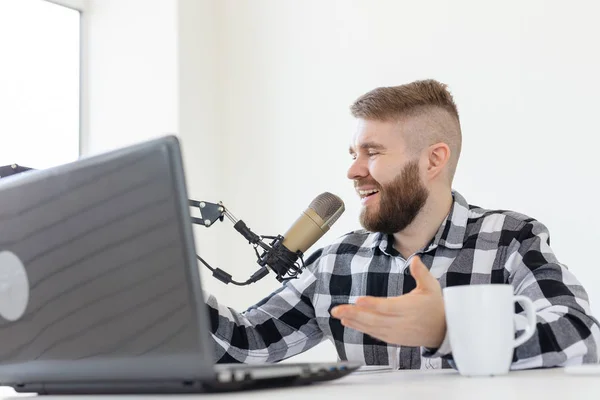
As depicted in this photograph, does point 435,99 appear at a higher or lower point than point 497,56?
lower

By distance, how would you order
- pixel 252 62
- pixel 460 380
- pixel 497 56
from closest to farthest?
pixel 460 380 → pixel 497 56 → pixel 252 62

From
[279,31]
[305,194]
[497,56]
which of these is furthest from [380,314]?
[279,31]

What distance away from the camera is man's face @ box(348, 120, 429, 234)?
1.91 m

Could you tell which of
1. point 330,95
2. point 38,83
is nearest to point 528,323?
point 330,95

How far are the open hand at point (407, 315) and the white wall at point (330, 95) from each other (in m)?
1.39

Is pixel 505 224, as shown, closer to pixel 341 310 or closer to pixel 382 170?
pixel 382 170

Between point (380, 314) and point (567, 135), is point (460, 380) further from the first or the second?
point (567, 135)

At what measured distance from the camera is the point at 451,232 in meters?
1.78

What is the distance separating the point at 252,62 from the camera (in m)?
3.15

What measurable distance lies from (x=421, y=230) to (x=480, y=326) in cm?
90

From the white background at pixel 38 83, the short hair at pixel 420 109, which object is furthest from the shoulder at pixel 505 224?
the white background at pixel 38 83

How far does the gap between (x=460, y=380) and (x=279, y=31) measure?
2295 mm

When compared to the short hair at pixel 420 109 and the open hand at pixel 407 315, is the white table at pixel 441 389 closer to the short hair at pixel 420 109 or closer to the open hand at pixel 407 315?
the open hand at pixel 407 315

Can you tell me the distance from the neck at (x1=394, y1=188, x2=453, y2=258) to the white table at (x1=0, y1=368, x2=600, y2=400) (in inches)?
32.5
